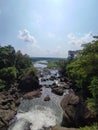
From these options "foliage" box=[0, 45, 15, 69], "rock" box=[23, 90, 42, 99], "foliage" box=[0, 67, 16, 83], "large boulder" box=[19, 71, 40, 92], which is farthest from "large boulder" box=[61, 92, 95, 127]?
"foliage" box=[0, 45, 15, 69]

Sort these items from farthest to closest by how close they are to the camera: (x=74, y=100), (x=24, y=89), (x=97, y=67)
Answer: (x=24, y=89), (x=74, y=100), (x=97, y=67)

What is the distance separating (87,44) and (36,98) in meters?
26.2

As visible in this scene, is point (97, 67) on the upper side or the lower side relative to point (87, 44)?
lower

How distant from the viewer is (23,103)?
1786 inches

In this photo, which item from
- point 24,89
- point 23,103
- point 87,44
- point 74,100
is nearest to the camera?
point 87,44

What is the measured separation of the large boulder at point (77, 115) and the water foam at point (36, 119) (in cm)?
226

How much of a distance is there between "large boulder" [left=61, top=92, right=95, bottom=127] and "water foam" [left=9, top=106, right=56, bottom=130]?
2264mm

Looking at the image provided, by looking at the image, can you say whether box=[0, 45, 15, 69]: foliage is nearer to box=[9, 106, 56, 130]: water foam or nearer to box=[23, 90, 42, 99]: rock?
box=[23, 90, 42, 99]: rock

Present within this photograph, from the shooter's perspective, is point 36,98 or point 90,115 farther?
point 36,98

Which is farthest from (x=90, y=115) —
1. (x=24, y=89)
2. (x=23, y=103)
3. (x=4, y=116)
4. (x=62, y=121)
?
(x=24, y=89)

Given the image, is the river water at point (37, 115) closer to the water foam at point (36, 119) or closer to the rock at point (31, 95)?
the water foam at point (36, 119)

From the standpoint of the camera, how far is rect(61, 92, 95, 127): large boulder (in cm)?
3157

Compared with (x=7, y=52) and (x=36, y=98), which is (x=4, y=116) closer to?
(x=36, y=98)

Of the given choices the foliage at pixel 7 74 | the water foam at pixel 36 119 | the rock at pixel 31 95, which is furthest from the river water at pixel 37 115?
the foliage at pixel 7 74
